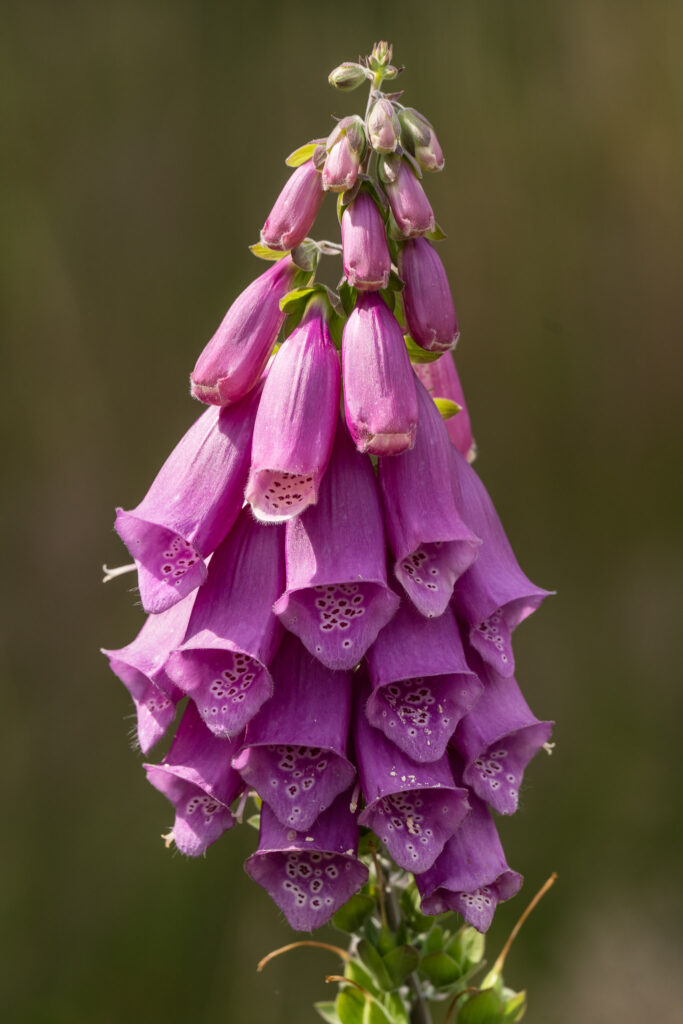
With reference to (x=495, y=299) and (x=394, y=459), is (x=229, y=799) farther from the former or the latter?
(x=495, y=299)

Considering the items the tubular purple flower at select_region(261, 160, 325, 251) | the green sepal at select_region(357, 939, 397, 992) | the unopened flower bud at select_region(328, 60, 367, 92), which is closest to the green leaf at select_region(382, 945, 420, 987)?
the green sepal at select_region(357, 939, 397, 992)

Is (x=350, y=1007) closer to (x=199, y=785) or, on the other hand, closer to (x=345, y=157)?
(x=199, y=785)

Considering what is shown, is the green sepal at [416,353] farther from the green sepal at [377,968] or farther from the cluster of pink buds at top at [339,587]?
the green sepal at [377,968]

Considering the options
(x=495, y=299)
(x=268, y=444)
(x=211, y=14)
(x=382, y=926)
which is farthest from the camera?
(x=495, y=299)

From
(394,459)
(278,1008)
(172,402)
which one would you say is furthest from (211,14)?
(278,1008)

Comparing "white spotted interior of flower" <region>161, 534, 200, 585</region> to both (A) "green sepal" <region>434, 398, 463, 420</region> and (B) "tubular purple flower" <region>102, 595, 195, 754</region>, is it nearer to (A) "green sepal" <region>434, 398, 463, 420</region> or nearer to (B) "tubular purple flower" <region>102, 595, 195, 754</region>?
(B) "tubular purple flower" <region>102, 595, 195, 754</region>

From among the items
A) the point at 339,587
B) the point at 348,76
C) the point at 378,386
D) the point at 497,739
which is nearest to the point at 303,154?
the point at 348,76
